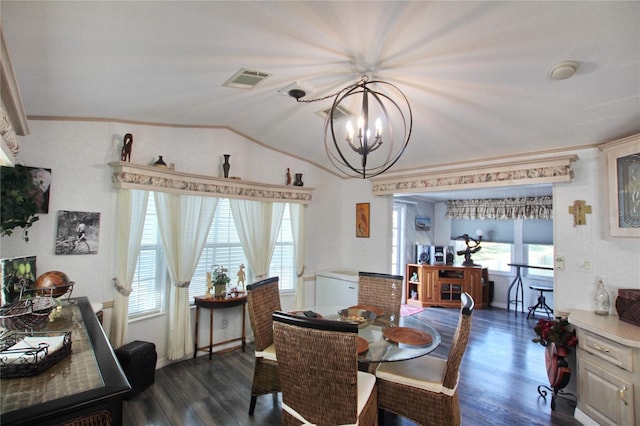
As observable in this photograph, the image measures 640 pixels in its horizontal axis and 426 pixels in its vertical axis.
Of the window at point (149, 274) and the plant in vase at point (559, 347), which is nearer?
the plant in vase at point (559, 347)

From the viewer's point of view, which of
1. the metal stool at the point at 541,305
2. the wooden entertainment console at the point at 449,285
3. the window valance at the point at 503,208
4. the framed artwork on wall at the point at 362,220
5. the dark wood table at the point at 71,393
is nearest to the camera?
the dark wood table at the point at 71,393

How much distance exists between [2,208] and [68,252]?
89 centimetres

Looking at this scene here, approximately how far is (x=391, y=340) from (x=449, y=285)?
460cm

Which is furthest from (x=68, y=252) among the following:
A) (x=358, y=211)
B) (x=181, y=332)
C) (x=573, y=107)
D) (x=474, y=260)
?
(x=474, y=260)

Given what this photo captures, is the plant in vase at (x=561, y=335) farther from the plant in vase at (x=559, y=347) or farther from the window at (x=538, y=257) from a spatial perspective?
the window at (x=538, y=257)

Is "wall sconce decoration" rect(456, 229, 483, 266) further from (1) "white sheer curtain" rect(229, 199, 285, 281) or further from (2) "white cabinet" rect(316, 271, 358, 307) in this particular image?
(1) "white sheer curtain" rect(229, 199, 285, 281)

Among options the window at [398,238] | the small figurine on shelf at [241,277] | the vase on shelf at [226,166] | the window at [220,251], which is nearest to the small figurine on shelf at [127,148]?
the vase on shelf at [226,166]

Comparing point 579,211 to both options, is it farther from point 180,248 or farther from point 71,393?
point 180,248

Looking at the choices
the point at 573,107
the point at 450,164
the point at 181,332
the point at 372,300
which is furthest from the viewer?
the point at 450,164

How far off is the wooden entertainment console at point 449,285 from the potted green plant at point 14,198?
6.20 m

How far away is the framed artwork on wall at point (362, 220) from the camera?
16.0 ft

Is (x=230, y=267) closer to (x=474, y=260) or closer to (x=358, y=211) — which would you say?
(x=358, y=211)

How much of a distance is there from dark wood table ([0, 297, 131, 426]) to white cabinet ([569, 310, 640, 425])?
3.05m

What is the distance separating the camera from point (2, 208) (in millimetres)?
2004
